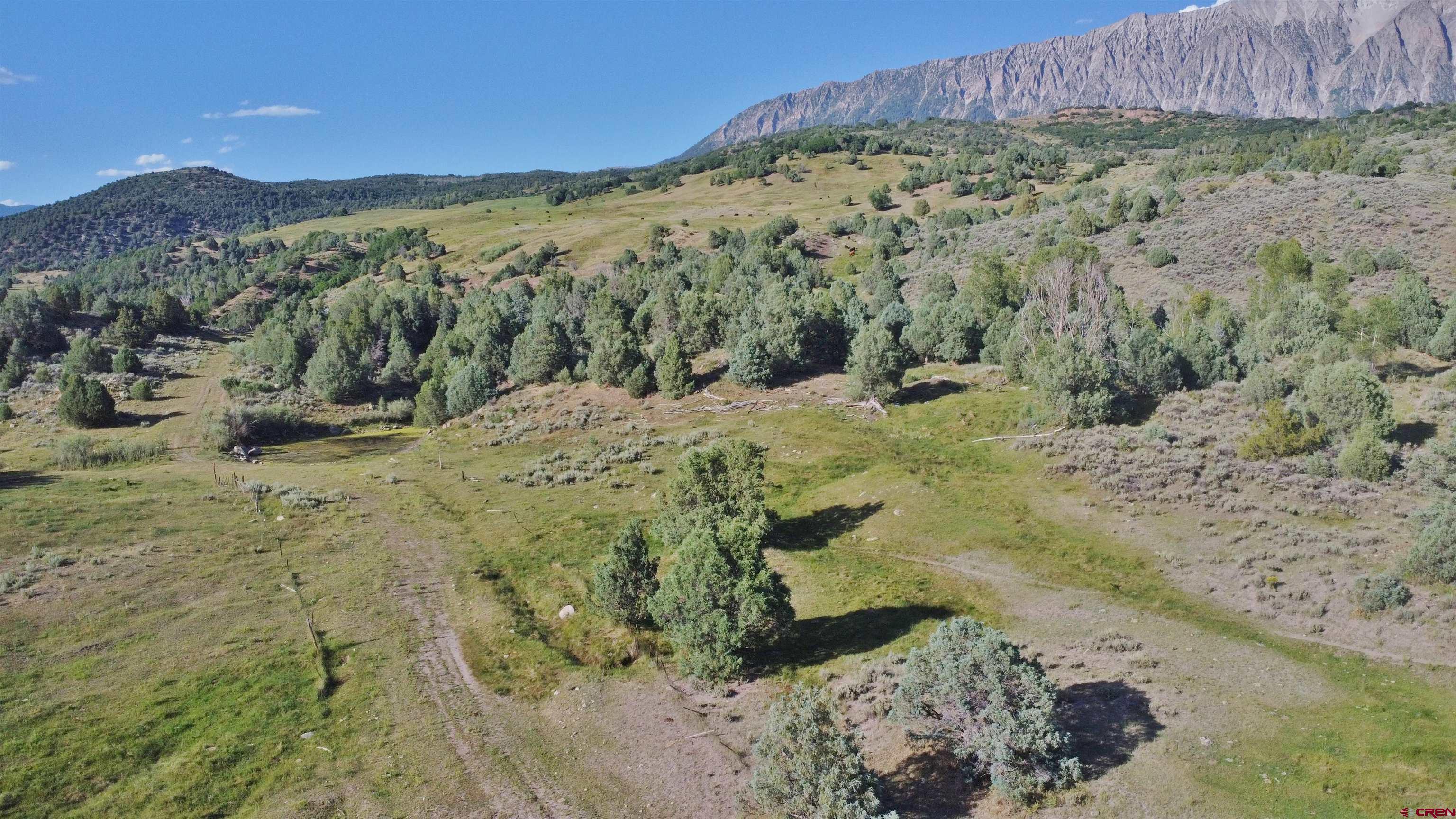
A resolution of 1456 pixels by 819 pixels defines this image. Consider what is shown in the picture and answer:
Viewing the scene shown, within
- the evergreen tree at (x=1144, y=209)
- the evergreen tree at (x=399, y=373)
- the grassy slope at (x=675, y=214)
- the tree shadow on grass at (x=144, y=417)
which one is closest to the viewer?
the tree shadow on grass at (x=144, y=417)

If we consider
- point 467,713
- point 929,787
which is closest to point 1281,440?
point 929,787

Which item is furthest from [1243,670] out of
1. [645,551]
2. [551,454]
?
[551,454]

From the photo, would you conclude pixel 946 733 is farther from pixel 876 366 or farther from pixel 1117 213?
pixel 1117 213

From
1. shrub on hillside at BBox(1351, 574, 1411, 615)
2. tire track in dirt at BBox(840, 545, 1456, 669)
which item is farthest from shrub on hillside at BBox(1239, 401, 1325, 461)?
tire track in dirt at BBox(840, 545, 1456, 669)

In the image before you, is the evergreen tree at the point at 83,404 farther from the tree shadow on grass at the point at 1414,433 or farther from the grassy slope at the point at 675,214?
the tree shadow on grass at the point at 1414,433

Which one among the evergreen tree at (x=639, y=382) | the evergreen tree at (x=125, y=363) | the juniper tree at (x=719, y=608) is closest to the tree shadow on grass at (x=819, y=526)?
the juniper tree at (x=719, y=608)

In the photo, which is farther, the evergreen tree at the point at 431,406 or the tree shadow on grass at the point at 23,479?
the evergreen tree at the point at 431,406

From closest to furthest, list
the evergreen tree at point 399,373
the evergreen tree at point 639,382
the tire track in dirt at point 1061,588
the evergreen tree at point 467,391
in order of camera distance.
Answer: the tire track in dirt at point 1061,588
the evergreen tree at point 639,382
the evergreen tree at point 467,391
the evergreen tree at point 399,373
